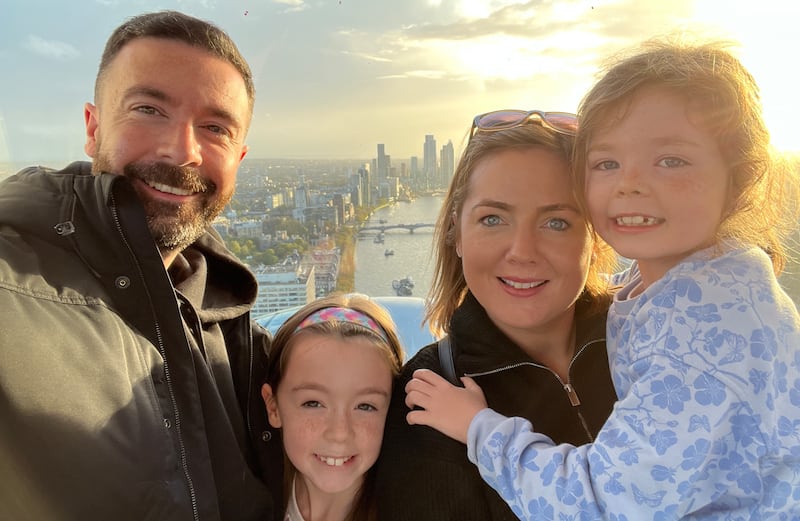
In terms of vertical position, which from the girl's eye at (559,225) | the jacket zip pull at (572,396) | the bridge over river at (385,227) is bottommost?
the jacket zip pull at (572,396)

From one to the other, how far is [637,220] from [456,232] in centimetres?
43

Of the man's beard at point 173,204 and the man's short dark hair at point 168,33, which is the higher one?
the man's short dark hair at point 168,33

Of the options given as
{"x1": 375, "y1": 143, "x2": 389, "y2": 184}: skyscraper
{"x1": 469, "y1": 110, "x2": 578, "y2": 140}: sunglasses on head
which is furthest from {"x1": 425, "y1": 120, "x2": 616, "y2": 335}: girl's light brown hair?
{"x1": 375, "y1": 143, "x2": 389, "y2": 184}: skyscraper

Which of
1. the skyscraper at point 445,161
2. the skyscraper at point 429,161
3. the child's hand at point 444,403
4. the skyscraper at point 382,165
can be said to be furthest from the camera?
the skyscraper at point 382,165

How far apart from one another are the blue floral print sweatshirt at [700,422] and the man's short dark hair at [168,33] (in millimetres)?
1148

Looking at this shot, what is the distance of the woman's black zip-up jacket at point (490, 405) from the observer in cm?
101

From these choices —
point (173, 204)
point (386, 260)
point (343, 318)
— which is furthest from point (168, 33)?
point (386, 260)

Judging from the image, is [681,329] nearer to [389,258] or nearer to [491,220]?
[491,220]

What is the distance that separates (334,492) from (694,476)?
0.73 meters

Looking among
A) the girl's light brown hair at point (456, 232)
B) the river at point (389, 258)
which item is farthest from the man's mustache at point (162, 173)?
the river at point (389, 258)

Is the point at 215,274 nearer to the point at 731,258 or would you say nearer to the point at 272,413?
the point at 272,413

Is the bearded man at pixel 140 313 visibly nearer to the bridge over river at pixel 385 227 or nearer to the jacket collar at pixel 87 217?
the jacket collar at pixel 87 217

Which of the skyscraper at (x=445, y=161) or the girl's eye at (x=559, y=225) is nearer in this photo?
the girl's eye at (x=559, y=225)

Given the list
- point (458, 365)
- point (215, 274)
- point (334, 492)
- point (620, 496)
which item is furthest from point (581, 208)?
point (215, 274)
